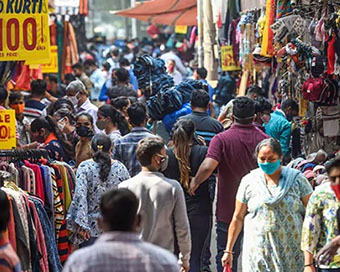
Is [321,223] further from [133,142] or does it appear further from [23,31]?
[23,31]

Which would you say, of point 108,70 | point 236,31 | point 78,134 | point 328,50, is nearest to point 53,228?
point 78,134

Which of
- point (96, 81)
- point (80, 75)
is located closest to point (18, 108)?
point (80, 75)

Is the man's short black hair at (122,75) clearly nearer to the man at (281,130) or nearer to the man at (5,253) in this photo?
the man at (281,130)

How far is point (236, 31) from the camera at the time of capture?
18328 mm

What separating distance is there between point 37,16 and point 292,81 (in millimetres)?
3692

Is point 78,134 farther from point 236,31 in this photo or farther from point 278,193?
point 236,31

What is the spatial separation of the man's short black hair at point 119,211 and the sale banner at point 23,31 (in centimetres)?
598

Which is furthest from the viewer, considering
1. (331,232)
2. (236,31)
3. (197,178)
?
(236,31)

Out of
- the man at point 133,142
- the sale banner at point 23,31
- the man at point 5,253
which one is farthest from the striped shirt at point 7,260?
the sale banner at point 23,31

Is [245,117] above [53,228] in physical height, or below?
above

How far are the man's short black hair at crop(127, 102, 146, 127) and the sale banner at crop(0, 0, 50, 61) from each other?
4.99 feet

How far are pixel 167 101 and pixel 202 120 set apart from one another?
1608 millimetres

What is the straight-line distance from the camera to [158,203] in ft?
24.5

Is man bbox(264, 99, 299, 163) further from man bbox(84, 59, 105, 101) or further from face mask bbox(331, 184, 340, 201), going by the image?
man bbox(84, 59, 105, 101)
